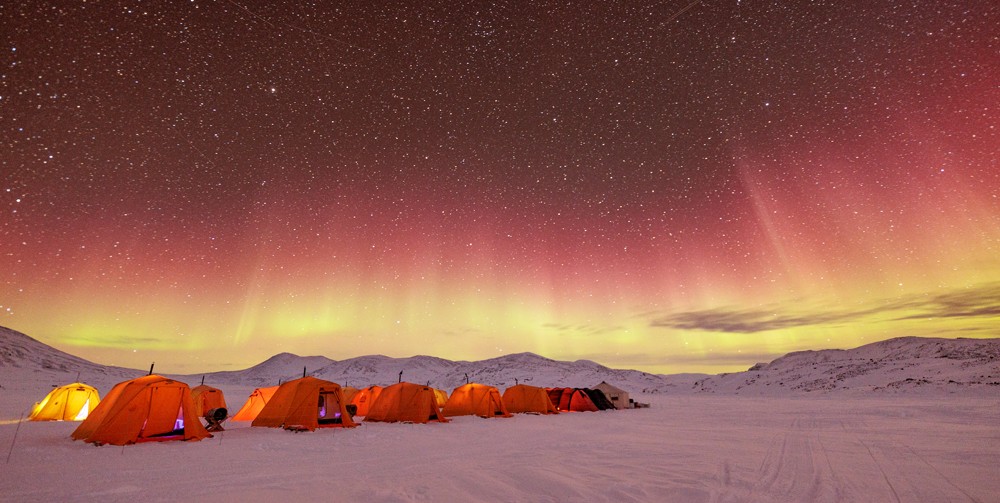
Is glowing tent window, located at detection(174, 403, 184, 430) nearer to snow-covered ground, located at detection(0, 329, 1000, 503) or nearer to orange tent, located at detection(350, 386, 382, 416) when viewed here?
snow-covered ground, located at detection(0, 329, 1000, 503)

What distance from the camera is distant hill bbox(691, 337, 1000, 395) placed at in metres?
50.2

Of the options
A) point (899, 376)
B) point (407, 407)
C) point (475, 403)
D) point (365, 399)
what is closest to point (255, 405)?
point (365, 399)

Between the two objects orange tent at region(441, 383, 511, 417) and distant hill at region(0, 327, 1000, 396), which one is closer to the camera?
orange tent at region(441, 383, 511, 417)

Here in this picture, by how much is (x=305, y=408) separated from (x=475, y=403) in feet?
40.8

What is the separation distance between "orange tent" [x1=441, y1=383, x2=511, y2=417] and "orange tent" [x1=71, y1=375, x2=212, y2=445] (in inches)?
616

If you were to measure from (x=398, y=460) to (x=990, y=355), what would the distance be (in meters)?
98.1

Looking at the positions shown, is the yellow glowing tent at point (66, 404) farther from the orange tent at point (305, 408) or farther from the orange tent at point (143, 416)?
the orange tent at point (143, 416)

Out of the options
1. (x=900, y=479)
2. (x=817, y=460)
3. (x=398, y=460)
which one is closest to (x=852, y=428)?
(x=817, y=460)

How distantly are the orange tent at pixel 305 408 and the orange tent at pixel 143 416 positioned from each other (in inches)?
141

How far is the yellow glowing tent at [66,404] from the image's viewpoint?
2014 centimetres

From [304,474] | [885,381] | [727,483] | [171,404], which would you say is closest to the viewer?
[727,483]

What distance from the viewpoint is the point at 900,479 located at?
26.5 ft

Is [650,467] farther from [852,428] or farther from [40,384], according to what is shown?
[40,384]

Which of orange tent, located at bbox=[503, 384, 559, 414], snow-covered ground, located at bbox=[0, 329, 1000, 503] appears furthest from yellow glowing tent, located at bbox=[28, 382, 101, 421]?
orange tent, located at bbox=[503, 384, 559, 414]
